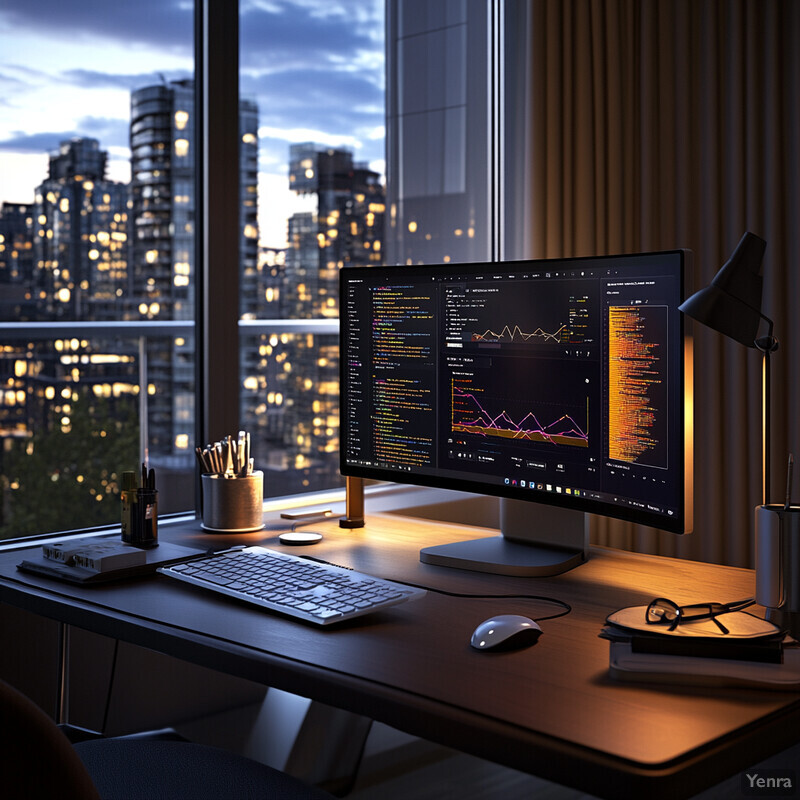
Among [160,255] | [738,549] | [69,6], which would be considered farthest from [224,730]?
[69,6]

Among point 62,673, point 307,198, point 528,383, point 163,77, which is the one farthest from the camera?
point 307,198

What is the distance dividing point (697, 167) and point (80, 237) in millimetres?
2077

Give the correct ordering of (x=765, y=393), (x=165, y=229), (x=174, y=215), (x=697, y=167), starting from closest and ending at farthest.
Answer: (x=765, y=393), (x=697, y=167), (x=174, y=215), (x=165, y=229)

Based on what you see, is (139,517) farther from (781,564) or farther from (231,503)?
(781,564)

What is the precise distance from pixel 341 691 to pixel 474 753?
18 centimetres

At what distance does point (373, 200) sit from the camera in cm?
355

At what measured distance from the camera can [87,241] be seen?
133 inches

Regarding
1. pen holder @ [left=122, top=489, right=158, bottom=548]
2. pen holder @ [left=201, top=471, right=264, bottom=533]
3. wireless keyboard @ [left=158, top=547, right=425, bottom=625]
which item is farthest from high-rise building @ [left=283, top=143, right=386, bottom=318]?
wireless keyboard @ [left=158, top=547, right=425, bottom=625]

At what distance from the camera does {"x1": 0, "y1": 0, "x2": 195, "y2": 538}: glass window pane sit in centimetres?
305

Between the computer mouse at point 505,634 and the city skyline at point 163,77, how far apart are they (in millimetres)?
2217

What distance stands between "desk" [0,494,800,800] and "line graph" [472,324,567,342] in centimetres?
39

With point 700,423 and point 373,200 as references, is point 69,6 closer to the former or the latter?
point 373,200

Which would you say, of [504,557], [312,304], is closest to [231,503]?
[504,557]

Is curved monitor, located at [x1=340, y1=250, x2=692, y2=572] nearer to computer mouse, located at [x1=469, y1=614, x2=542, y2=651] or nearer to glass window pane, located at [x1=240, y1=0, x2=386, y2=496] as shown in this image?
computer mouse, located at [x1=469, y1=614, x2=542, y2=651]
